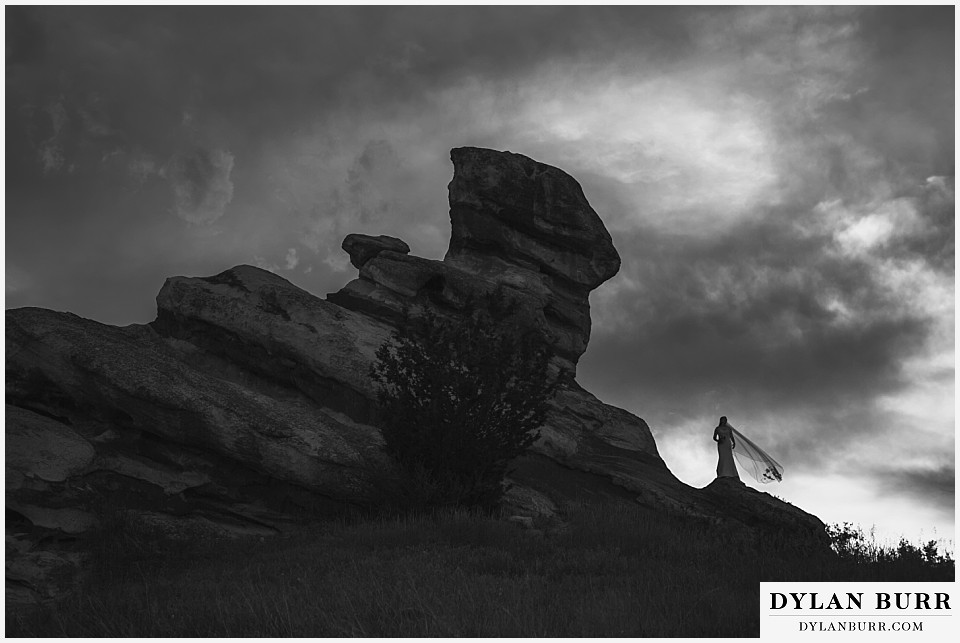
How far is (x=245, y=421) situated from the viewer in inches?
664

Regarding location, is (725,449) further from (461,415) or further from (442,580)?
(442,580)

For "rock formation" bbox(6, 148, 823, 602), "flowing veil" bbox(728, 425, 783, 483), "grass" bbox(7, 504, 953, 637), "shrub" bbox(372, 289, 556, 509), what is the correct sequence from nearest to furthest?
"grass" bbox(7, 504, 953, 637) → "rock formation" bbox(6, 148, 823, 602) → "shrub" bbox(372, 289, 556, 509) → "flowing veil" bbox(728, 425, 783, 483)

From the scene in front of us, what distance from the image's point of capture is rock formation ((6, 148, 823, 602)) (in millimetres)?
15336

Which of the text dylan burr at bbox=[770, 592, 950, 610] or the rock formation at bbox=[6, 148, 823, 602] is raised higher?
the rock formation at bbox=[6, 148, 823, 602]

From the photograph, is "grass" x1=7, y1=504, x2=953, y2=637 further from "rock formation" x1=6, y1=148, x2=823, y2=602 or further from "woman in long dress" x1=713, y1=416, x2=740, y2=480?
"woman in long dress" x1=713, y1=416, x2=740, y2=480

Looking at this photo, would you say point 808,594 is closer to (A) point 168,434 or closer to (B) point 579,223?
(A) point 168,434

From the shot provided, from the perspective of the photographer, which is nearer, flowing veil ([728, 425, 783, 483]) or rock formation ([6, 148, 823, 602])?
rock formation ([6, 148, 823, 602])

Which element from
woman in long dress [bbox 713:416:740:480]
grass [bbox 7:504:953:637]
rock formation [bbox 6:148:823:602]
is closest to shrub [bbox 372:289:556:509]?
rock formation [bbox 6:148:823:602]

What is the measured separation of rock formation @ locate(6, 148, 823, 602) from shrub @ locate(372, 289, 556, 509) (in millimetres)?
886

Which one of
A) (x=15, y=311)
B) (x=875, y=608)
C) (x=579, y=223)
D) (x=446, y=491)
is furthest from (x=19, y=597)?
(x=579, y=223)

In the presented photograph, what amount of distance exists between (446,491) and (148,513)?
5.76 m

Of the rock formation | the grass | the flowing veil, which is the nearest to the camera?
the grass

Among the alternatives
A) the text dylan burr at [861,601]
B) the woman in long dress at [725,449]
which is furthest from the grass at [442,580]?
the woman in long dress at [725,449]

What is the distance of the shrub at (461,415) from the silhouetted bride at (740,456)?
13.2 metres
